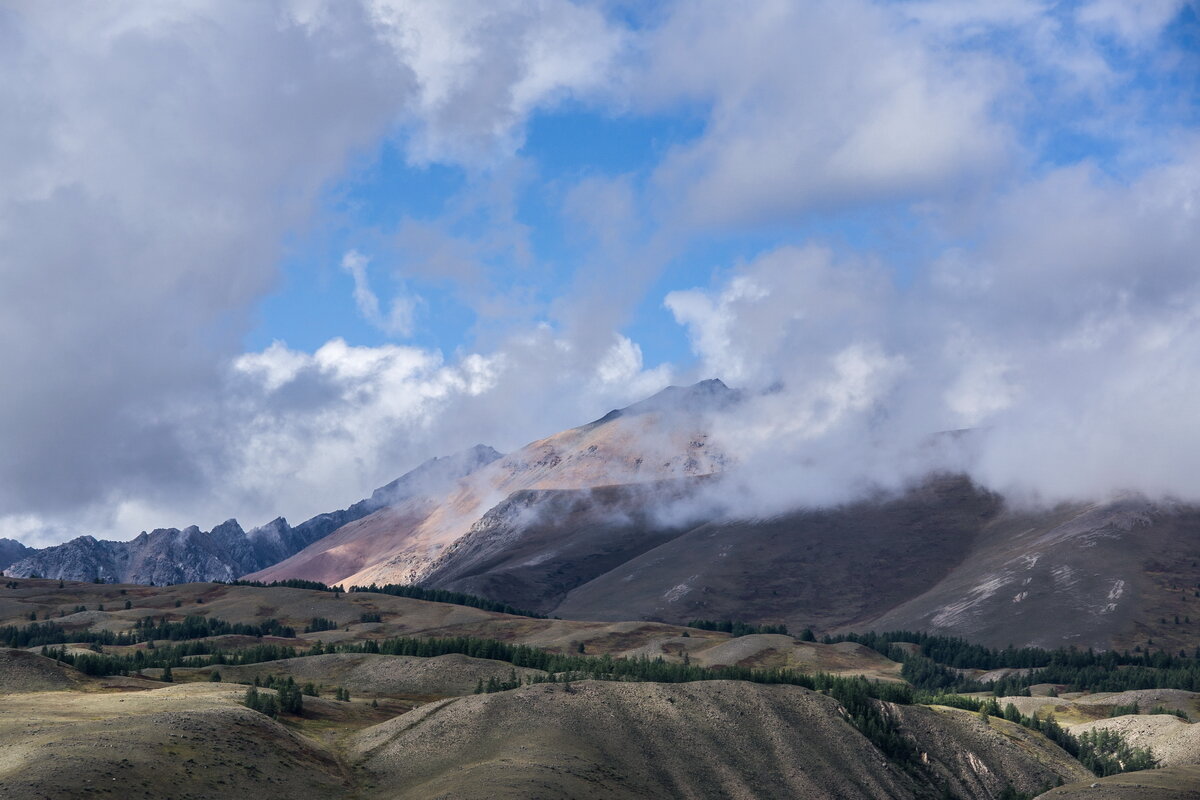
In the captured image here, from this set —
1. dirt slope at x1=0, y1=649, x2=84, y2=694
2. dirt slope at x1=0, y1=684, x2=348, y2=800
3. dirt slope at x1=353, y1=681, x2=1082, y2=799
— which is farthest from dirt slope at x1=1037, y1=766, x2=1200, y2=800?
dirt slope at x1=0, y1=649, x2=84, y2=694

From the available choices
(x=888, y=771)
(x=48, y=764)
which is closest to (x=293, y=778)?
(x=48, y=764)

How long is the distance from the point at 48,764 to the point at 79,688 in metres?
62.3

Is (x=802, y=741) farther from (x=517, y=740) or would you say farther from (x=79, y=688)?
(x=79, y=688)

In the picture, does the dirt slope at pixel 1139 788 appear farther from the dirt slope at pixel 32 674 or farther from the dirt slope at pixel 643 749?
the dirt slope at pixel 32 674

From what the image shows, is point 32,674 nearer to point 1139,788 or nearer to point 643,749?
point 643,749

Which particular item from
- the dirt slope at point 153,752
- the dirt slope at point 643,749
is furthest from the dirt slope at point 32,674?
the dirt slope at point 643,749

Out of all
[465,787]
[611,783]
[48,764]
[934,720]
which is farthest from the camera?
[934,720]

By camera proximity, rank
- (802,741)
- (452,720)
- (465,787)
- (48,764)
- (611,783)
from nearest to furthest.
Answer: (48,764) < (465,787) < (611,783) < (452,720) < (802,741)

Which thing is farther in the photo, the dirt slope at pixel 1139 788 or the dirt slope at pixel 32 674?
the dirt slope at pixel 32 674

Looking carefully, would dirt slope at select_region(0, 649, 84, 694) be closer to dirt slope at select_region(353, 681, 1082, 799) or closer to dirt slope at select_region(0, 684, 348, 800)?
dirt slope at select_region(0, 684, 348, 800)

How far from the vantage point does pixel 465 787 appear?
123 m

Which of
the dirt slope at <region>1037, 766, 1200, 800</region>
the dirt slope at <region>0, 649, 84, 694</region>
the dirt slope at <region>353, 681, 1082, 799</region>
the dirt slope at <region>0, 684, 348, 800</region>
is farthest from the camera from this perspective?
the dirt slope at <region>0, 649, 84, 694</region>

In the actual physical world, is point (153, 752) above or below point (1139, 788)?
above

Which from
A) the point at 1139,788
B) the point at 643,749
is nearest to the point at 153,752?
the point at 643,749
